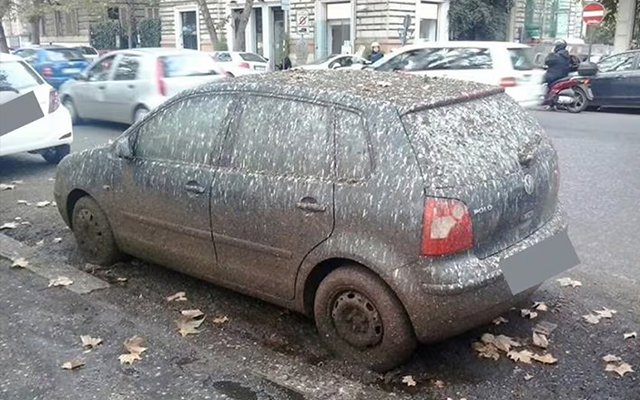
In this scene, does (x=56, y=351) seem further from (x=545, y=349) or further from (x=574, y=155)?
(x=574, y=155)

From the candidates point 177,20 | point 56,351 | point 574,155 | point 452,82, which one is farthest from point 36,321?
point 177,20

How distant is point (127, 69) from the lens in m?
11.2

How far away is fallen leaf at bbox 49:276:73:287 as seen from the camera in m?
4.69

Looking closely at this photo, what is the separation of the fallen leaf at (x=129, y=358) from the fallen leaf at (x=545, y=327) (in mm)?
2375

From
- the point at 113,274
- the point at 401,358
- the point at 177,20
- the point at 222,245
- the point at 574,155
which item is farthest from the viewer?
the point at 177,20

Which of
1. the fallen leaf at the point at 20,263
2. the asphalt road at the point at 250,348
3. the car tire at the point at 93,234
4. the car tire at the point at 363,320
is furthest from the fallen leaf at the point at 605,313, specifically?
the fallen leaf at the point at 20,263

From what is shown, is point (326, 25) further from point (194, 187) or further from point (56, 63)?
point (194, 187)

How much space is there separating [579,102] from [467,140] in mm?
12693

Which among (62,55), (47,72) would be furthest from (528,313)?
(62,55)

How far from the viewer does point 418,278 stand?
3201 mm

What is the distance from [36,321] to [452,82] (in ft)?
10.1

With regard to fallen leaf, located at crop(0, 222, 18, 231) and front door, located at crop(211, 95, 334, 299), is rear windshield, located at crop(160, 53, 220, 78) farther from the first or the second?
front door, located at crop(211, 95, 334, 299)

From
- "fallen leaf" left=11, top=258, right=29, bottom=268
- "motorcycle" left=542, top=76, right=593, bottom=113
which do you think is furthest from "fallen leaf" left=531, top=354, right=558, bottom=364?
"motorcycle" left=542, top=76, right=593, bottom=113

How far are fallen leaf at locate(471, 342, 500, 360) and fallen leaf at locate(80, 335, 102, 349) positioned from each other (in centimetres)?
222
